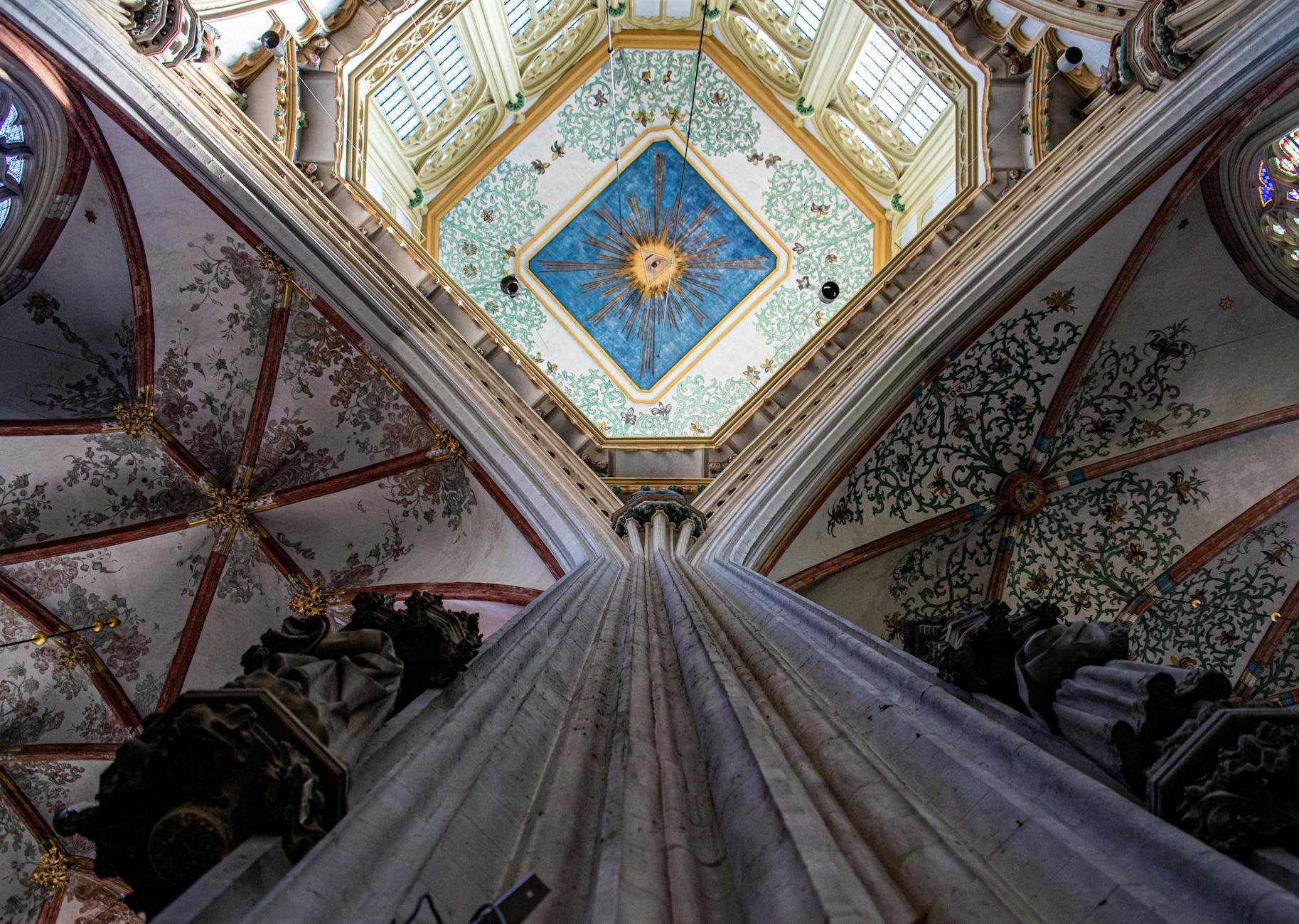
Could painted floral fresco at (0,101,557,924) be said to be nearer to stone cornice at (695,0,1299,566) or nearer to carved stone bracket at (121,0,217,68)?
carved stone bracket at (121,0,217,68)

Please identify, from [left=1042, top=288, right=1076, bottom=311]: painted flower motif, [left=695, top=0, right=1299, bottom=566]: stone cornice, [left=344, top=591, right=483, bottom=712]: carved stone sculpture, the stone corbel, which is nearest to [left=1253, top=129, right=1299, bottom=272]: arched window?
[left=695, top=0, right=1299, bottom=566]: stone cornice

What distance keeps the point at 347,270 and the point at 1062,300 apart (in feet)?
20.9

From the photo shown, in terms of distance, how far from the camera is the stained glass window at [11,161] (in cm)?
802

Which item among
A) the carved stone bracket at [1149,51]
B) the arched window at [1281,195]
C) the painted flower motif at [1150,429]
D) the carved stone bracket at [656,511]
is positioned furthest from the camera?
the painted flower motif at [1150,429]

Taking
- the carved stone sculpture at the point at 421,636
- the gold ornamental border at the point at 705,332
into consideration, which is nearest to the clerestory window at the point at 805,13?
the gold ornamental border at the point at 705,332

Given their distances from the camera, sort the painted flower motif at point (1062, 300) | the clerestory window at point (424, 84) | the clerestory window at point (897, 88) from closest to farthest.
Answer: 1. the painted flower motif at point (1062, 300)
2. the clerestory window at point (897, 88)
3. the clerestory window at point (424, 84)

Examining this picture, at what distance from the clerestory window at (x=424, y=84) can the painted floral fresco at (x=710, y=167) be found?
1320 mm

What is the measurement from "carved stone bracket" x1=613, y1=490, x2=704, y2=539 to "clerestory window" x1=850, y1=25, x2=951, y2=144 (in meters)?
6.20

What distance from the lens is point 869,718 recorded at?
9.16 ft

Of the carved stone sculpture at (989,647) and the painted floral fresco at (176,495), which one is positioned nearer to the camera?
the carved stone sculpture at (989,647)

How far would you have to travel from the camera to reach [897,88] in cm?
1170

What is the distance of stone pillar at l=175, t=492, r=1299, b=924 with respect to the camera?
1676 mm

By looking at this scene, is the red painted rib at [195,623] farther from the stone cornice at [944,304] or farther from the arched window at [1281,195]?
the arched window at [1281,195]

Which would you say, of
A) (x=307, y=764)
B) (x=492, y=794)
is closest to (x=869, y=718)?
(x=492, y=794)
